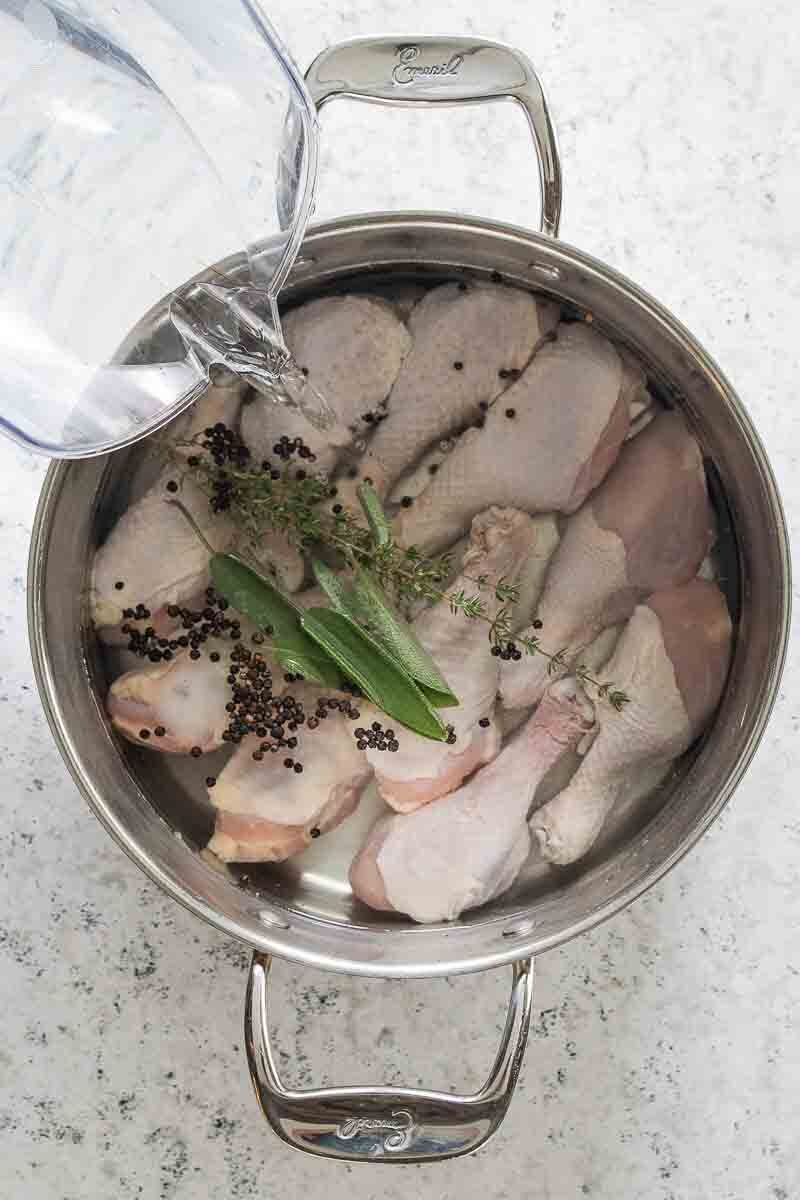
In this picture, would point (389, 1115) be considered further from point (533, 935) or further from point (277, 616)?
Answer: point (277, 616)

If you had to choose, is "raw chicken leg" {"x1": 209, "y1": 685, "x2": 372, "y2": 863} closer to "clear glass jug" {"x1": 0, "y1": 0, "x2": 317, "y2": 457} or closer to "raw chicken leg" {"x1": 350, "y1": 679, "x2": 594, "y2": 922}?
"raw chicken leg" {"x1": 350, "y1": 679, "x2": 594, "y2": 922}

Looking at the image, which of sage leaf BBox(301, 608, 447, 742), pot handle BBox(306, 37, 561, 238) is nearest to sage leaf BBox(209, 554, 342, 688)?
sage leaf BBox(301, 608, 447, 742)

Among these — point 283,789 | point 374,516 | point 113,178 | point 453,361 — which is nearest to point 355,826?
point 283,789

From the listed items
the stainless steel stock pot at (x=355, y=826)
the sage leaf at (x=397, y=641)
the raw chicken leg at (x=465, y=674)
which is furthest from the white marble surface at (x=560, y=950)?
the sage leaf at (x=397, y=641)

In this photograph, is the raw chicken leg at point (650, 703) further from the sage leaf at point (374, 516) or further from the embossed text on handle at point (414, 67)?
the embossed text on handle at point (414, 67)

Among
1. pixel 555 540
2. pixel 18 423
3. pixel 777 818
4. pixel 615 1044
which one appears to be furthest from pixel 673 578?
pixel 18 423

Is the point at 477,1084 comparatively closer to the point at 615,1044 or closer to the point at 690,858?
the point at 615,1044
